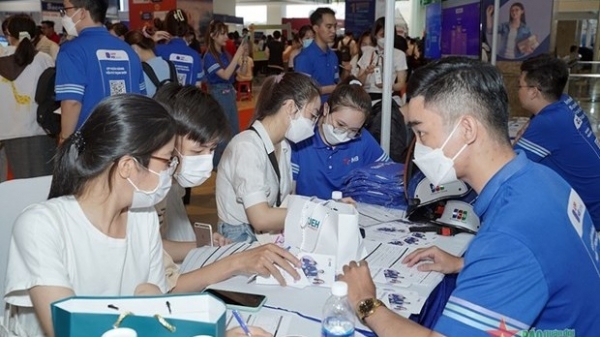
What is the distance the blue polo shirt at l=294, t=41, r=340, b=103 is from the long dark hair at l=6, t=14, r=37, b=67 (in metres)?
1.94

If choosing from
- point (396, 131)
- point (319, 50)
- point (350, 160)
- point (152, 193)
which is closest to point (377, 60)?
point (319, 50)

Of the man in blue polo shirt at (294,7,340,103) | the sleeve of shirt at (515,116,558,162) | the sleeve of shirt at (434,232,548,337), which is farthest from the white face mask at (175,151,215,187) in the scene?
the man in blue polo shirt at (294,7,340,103)

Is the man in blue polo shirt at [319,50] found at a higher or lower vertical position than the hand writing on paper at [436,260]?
higher

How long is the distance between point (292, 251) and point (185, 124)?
1.80ft

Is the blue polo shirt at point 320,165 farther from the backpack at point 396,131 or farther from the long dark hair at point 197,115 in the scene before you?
the long dark hair at point 197,115

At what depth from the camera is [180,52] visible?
15.2ft

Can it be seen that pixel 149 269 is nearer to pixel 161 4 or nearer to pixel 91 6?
pixel 91 6

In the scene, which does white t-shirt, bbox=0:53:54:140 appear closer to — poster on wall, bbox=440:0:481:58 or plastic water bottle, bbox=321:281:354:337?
poster on wall, bbox=440:0:481:58

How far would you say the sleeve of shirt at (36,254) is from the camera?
1.26 metres

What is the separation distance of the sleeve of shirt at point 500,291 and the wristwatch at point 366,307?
0.98ft

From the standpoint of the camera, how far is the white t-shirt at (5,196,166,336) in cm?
128

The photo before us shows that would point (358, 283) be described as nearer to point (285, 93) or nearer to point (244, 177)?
point (244, 177)

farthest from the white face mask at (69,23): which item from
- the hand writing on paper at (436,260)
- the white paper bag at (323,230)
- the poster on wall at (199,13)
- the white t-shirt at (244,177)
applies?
the poster on wall at (199,13)

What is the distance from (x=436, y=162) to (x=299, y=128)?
3.18 ft
